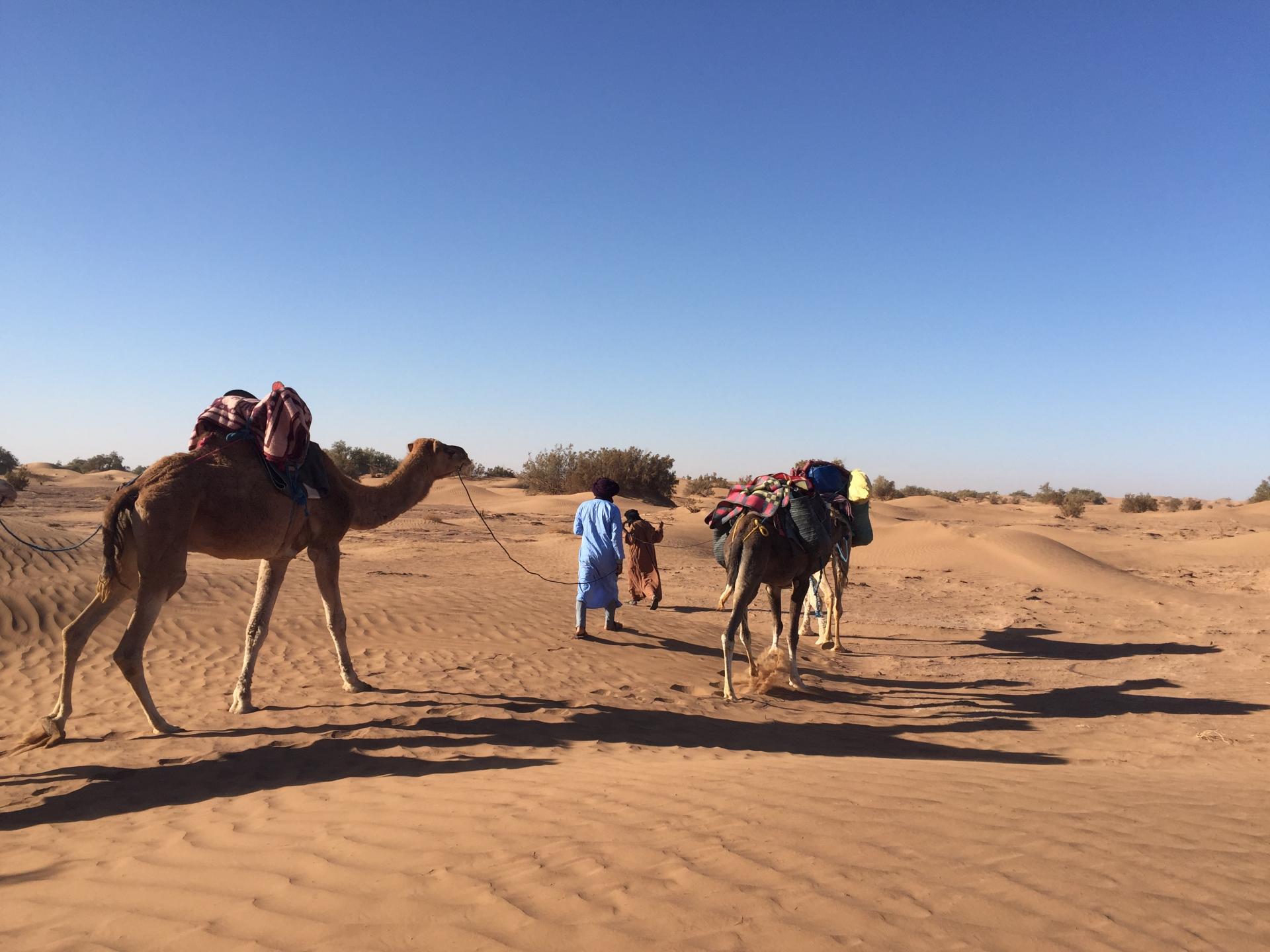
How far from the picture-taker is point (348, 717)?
22.3ft

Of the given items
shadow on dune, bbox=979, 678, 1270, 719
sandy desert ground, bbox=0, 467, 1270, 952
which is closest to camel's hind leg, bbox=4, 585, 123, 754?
sandy desert ground, bbox=0, 467, 1270, 952

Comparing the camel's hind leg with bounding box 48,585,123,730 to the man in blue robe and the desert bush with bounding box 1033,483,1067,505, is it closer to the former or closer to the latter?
the man in blue robe

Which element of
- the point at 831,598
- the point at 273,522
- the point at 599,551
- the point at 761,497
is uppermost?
the point at 761,497

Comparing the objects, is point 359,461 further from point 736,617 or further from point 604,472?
point 736,617

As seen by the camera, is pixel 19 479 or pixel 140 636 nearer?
pixel 140 636

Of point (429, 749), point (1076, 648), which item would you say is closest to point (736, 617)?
point (429, 749)

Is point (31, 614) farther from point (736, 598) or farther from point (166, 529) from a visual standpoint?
point (736, 598)

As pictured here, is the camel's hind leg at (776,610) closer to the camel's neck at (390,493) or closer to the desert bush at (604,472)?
the camel's neck at (390,493)

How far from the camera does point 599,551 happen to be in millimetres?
10430

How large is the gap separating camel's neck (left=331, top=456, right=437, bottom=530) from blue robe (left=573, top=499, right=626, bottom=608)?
2.88 meters

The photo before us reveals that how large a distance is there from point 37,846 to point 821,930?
4.02 m

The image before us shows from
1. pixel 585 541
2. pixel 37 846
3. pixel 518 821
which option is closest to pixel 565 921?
pixel 518 821

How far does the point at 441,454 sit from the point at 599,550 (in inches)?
123

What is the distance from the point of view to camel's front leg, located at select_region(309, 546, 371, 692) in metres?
7.30
